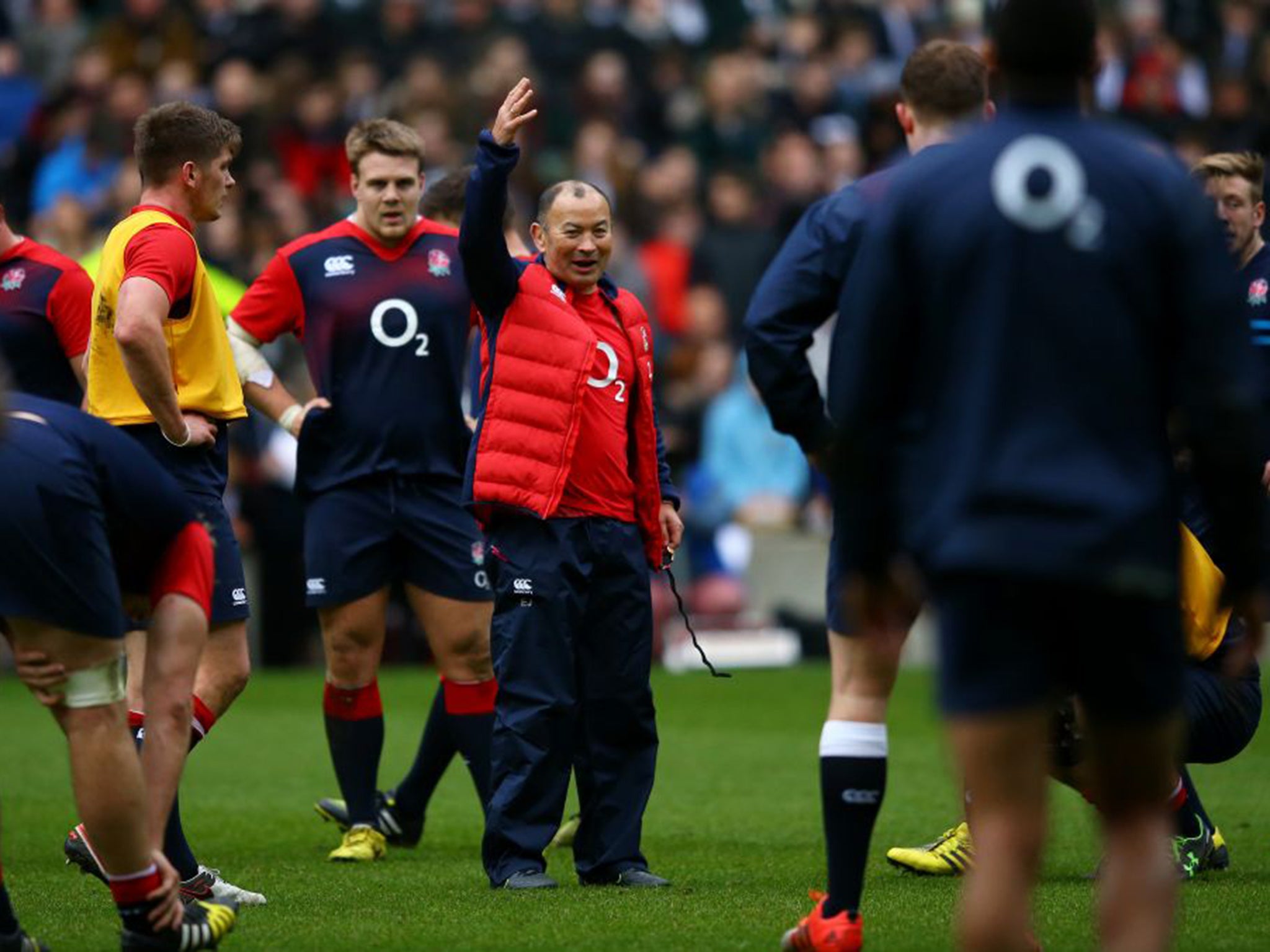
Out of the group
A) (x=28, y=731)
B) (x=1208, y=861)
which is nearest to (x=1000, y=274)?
(x=1208, y=861)

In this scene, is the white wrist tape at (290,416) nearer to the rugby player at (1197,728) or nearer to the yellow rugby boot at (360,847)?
the yellow rugby boot at (360,847)

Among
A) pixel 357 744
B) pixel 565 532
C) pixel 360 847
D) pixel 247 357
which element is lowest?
pixel 360 847

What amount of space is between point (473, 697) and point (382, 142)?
219cm

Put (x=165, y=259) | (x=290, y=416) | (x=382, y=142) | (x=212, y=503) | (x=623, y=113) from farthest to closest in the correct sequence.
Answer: (x=623, y=113)
(x=290, y=416)
(x=382, y=142)
(x=212, y=503)
(x=165, y=259)

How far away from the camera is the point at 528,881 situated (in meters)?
7.49

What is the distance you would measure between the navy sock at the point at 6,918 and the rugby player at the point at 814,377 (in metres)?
2.10

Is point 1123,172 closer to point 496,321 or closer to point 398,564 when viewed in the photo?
point 496,321

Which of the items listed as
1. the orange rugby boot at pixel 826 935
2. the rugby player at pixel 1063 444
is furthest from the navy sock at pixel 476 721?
the rugby player at pixel 1063 444

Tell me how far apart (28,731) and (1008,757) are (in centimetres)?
962

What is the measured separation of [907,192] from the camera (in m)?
4.51

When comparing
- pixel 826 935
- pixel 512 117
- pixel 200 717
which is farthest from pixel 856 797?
pixel 200 717

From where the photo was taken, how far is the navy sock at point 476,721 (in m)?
8.70

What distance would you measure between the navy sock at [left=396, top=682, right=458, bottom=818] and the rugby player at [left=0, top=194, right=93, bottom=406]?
6.58ft

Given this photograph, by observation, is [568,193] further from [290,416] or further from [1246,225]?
[1246,225]
